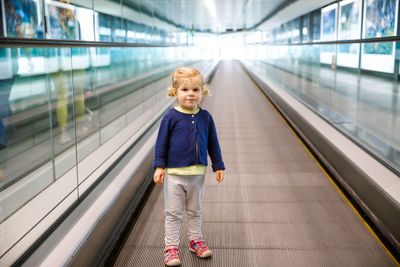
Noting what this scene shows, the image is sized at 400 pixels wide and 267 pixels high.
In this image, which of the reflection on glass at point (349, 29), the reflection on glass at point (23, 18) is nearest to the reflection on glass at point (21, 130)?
the reflection on glass at point (23, 18)

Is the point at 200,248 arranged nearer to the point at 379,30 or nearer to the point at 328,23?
the point at 379,30

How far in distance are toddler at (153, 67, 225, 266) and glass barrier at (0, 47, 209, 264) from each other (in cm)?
71

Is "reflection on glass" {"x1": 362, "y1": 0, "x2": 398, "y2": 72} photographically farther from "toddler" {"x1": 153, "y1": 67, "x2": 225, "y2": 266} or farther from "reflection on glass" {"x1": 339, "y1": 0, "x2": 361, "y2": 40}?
"toddler" {"x1": 153, "y1": 67, "x2": 225, "y2": 266}

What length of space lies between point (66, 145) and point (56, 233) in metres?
0.72

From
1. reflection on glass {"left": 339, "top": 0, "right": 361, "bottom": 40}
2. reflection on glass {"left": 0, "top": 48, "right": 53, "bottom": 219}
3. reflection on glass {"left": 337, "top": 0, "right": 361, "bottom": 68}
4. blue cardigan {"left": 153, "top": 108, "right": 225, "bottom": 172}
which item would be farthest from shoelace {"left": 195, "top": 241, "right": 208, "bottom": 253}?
reflection on glass {"left": 339, "top": 0, "right": 361, "bottom": 40}

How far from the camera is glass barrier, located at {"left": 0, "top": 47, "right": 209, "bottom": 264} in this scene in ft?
7.34

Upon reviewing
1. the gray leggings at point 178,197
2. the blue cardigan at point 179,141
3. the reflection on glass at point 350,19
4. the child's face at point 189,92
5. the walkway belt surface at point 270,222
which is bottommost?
the walkway belt surface at point 270,222

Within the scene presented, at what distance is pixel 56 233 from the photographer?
8.82 ft

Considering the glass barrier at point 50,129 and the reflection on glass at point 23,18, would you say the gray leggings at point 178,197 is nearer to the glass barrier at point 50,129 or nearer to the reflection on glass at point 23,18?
the glass barrier at point 50,129

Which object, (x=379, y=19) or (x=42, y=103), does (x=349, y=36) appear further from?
(x=42, y=103)

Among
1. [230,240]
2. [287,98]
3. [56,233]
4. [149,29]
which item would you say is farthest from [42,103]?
[287,98]

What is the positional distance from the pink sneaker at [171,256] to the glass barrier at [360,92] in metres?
2.20

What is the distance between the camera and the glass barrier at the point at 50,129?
224cm

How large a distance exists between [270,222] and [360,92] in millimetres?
3003
